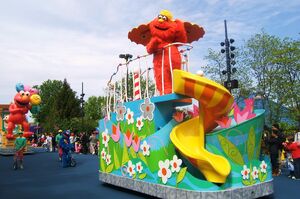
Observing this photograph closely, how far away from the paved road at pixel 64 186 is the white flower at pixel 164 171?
111 cm

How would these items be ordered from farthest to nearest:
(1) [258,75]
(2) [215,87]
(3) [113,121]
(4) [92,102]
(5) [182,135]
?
(4) [92,102] → (1) [258,75] → (3) [113,121] → (5) [182,135] → (2) [215,87]

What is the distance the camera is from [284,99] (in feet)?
72.5

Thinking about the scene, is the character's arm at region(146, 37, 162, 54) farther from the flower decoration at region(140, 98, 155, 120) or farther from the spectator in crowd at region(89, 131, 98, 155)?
the spectator in crowd at region(89, 131, 98, 155)

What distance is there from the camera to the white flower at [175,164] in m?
7.70

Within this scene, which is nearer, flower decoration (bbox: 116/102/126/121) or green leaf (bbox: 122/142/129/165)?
green leaf (bbox: 122/142/129/165)

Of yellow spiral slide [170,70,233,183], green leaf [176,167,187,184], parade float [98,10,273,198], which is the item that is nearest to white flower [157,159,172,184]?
parade float [98,10,273,198]

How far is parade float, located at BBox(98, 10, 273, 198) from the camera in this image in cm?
728

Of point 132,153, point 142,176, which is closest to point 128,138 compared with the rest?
point 132,153

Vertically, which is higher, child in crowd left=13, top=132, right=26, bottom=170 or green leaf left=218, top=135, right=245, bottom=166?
green leaf left=218, top=135, right=245, bottom=166

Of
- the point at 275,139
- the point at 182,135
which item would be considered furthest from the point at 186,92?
the point at 275,139

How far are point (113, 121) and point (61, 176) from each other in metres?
3.90

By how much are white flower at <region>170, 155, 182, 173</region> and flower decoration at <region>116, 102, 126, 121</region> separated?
2.50 m

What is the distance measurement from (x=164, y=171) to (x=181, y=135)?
2.94 feet

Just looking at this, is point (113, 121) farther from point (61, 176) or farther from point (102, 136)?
point (61, 176)
